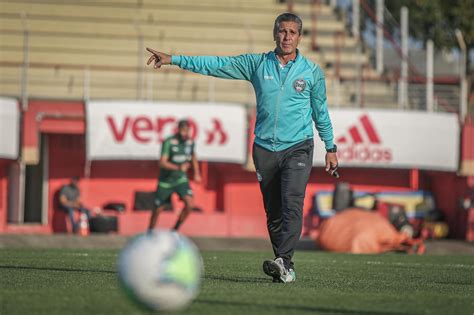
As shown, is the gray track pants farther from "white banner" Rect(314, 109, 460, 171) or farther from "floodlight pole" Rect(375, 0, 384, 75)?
"floodlight pole" Rect(375, 0, 384, 75)

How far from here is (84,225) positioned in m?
27.2

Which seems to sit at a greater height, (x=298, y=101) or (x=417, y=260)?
(x=298, y=101)

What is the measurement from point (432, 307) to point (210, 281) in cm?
267

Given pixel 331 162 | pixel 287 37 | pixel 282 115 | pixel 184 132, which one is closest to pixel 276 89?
pixel 282 115

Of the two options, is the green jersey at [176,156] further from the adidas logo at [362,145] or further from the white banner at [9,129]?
the adidas logo at [362,145]

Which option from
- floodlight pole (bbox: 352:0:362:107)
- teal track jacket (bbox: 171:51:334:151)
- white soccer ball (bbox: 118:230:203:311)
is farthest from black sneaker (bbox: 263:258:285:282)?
floodlight pole (bbox: 352:0:362:107)

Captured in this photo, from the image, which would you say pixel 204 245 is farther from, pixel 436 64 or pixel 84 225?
pixel 436 64

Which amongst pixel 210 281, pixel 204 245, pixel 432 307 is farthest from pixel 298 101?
pixel 204 245

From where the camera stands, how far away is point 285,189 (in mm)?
10516

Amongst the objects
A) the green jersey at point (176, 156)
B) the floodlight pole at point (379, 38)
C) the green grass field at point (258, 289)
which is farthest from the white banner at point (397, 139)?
the green grass field at point (258, 289)

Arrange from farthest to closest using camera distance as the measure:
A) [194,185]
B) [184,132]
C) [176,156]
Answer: [194,185] → [176,156] → [184,132]

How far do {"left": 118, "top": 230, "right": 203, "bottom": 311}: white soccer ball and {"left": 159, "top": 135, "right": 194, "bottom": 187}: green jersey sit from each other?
1272 centimetres

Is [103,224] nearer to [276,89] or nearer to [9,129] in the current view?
[9,129]

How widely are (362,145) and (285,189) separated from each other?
17508 mm
